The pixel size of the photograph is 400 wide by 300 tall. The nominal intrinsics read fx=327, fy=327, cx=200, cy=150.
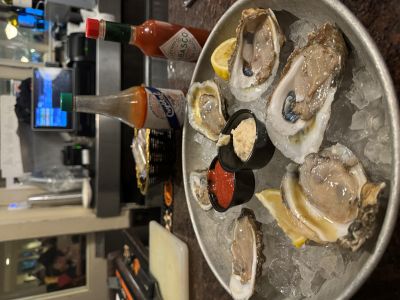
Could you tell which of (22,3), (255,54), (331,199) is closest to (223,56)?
(255,54)

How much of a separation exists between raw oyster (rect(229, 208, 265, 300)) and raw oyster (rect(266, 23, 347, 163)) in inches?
7.0

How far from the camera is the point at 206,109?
912 mm

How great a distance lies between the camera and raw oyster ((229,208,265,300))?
0.66 meters

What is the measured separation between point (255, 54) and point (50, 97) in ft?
6.50

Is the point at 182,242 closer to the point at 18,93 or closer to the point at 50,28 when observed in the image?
the point at 18,93

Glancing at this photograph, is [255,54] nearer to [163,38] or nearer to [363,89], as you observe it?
[363,89]

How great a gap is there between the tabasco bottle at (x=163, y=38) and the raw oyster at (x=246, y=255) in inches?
21.8

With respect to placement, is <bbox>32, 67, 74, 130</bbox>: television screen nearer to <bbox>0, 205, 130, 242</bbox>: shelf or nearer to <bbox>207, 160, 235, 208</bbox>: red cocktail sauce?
<bbox>0, 205, 130, 242</bbox>: shelf

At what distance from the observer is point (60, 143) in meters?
2.64

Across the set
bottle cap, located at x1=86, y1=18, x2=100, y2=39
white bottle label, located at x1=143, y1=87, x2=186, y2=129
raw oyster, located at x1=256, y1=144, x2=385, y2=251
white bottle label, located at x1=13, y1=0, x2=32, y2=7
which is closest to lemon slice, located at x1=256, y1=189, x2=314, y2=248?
Result: raw oyster, located at x1=256, y1=144, x2=385, y2=251

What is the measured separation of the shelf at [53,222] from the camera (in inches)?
72.2

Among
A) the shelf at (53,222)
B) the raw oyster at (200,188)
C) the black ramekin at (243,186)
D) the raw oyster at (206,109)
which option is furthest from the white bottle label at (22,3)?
the black ramekin at (243,186)

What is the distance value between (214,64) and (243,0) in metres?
0.17

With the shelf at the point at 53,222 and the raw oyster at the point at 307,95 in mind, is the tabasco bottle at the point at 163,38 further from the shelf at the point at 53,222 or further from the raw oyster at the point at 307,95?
the shelf at the point at 53,222
